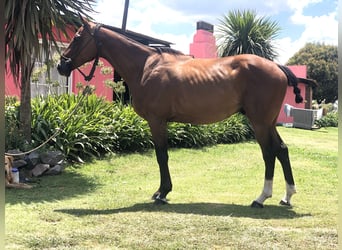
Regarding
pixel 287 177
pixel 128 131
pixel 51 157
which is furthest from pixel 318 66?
pixel 287 177

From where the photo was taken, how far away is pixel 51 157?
23.8 ft

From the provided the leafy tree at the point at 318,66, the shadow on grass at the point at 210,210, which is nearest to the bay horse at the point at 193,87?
the shadow on grass at the point at 210,210

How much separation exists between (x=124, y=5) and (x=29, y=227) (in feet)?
35.4

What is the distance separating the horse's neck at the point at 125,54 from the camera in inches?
215

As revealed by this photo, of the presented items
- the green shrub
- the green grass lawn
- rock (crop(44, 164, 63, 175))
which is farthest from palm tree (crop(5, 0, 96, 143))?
the green grass lawn

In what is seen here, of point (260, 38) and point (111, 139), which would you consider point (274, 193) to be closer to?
point (111, 139)

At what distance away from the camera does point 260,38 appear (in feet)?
48.9

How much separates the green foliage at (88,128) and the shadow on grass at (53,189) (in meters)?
0.93

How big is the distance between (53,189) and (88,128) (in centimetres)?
258

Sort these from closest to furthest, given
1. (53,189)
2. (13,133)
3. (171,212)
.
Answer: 1. (171,212)
2. (53,189)
3. (13,133)

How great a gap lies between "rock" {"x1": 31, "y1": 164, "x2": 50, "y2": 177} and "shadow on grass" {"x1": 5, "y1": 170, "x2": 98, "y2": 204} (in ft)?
0.38

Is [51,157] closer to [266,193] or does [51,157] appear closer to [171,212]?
[171,212]

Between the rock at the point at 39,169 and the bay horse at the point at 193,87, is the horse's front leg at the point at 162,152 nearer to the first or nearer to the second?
the bay horse at the point at 193,87

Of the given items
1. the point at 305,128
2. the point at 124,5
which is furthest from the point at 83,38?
the point at 305,128
